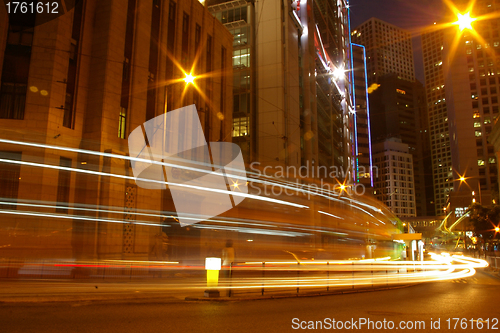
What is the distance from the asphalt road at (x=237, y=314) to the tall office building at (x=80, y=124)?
7630mm

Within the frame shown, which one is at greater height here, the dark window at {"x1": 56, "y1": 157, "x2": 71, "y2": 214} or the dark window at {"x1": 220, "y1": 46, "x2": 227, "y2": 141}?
the dark window at {"x1": 220, "y1": 46, "x2": 227, "y2": 141}

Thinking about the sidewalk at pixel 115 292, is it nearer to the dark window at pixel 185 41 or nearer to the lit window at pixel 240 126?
the dark window at pixel 185 41

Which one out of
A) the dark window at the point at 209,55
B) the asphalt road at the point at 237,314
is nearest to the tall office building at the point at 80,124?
the dark window at the point at 209,55

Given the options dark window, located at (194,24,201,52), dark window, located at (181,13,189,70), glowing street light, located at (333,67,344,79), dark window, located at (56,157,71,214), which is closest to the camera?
dark window, located at (56,157,71,214)

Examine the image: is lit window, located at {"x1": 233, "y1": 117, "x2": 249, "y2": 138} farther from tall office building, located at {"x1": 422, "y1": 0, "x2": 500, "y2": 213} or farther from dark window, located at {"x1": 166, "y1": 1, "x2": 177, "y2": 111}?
tall office building, located at {"x1": 422, "y1": 0, "x2": 500, "y2": 213}

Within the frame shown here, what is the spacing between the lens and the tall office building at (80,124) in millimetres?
16953

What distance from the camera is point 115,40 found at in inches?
902

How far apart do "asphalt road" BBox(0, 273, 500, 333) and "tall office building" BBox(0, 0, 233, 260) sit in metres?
7.63

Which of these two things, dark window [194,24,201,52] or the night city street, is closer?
the night city street

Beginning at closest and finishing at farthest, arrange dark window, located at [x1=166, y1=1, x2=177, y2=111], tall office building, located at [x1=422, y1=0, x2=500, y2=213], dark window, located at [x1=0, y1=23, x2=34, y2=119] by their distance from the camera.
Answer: dark window, located at [x1=0, y1=23, x2=34, y2=119], dark window, located at [x1=166, y1=1, x2=177, y2=111], tall office building, located at [x1=422, y1=0, x2=500, y2=213]

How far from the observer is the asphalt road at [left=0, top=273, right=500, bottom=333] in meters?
8.12

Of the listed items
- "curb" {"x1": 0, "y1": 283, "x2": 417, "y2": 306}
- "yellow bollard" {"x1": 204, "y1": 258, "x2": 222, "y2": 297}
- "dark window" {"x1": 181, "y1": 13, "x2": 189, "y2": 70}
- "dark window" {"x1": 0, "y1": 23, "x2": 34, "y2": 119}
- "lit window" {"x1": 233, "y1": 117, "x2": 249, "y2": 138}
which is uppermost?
"dark window" {"x1": 181, "y1": 13, "x2": 189, "y2": 70}

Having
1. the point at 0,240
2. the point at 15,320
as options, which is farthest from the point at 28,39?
the point at 15,320

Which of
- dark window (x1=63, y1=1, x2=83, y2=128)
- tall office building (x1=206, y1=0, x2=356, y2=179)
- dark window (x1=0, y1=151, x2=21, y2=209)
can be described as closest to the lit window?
tall office building (x1=206, y1=0, x2=356, y2=179)
